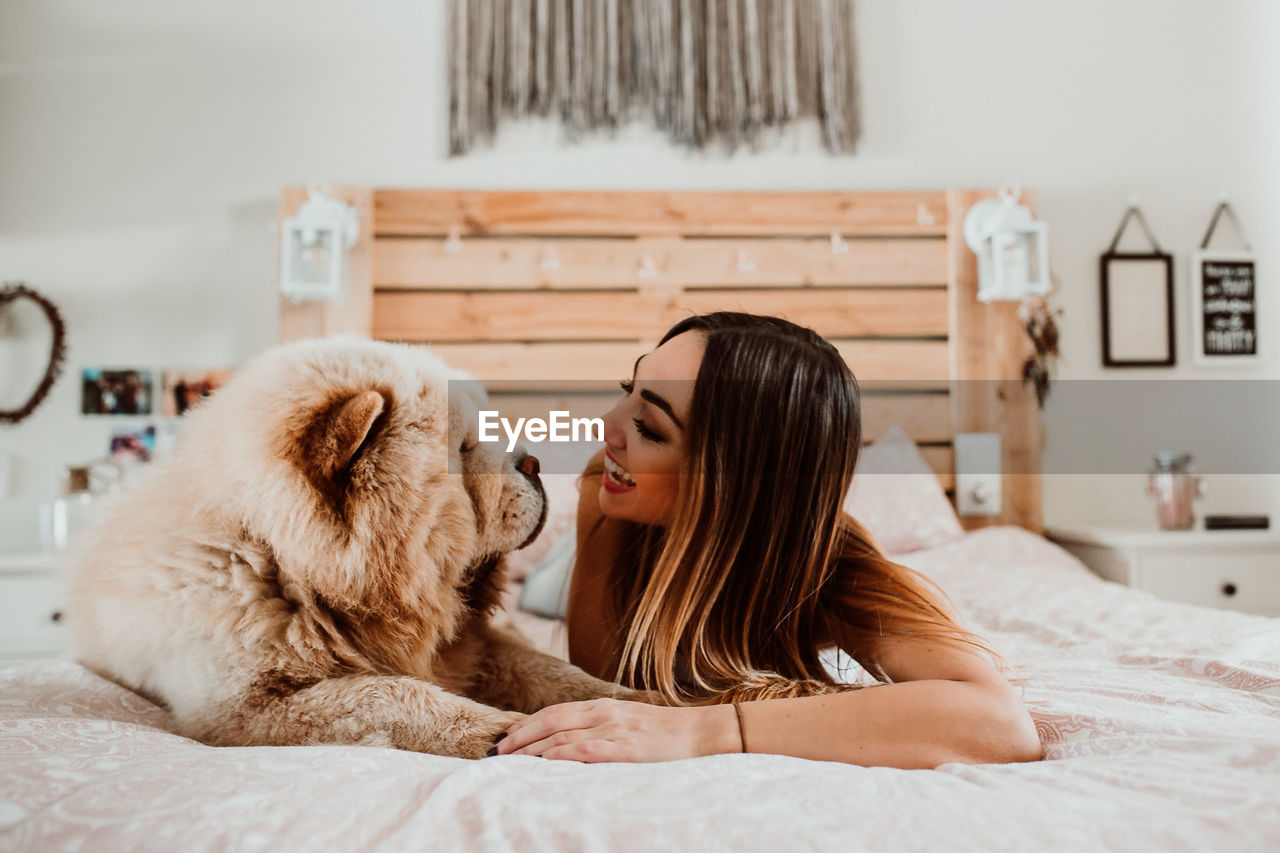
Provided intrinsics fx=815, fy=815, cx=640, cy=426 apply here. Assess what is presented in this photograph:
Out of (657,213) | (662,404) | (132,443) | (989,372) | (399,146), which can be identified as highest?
(399,146)

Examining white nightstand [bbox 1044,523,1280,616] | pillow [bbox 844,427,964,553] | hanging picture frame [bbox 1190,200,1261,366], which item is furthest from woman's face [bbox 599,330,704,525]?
hanging picture frame [bbox 1190,200,1261,366]

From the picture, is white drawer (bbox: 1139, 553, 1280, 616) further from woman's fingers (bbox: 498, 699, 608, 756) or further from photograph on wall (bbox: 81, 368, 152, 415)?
photograph on wall (bbox: 81, 368, 152, 415)

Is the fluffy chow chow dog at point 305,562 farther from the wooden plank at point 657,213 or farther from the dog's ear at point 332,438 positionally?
the wooden plank at point 657,213

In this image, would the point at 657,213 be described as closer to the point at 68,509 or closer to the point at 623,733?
the point at 68,509

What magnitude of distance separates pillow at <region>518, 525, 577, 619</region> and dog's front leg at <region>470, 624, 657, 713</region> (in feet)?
2.36

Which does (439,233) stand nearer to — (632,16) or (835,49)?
(632,16)

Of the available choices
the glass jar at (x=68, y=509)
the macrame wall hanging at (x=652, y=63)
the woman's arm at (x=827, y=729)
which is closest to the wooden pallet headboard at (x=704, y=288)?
the macrame wall hanging at (x=652, y=63)

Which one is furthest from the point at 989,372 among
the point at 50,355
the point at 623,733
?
the point at 50,355

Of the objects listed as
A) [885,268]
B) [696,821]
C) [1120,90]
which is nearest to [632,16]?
[885,268]

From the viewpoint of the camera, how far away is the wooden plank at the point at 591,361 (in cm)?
295

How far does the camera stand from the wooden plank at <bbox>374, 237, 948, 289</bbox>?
2941 mm

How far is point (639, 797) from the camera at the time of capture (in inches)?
23.7

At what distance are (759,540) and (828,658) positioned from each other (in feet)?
1.50

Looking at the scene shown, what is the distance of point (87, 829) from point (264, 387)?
19.4 inches
